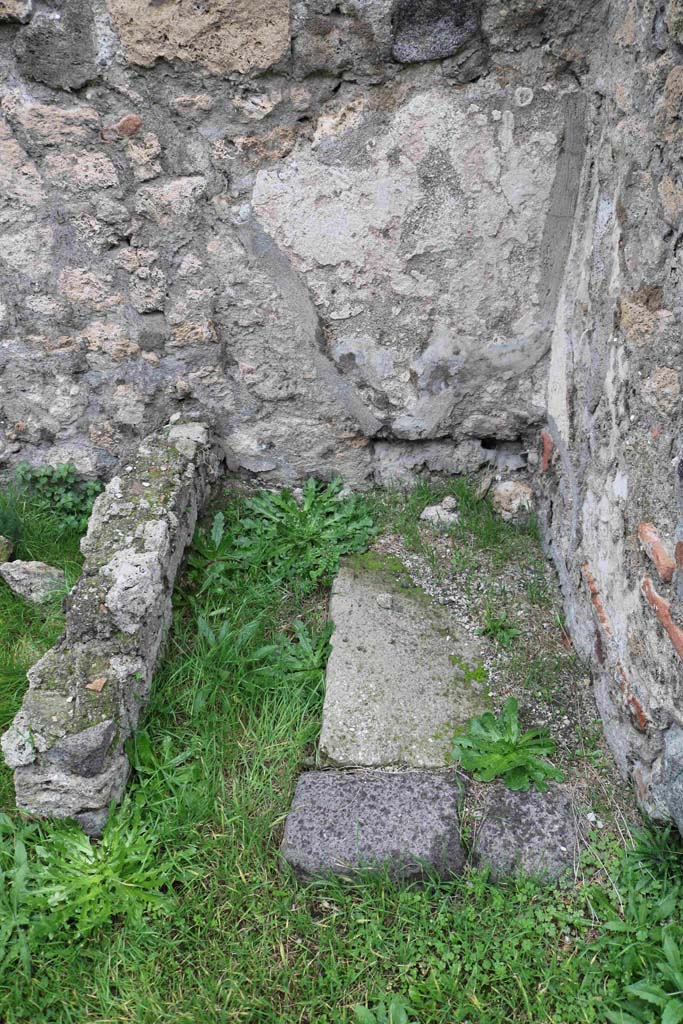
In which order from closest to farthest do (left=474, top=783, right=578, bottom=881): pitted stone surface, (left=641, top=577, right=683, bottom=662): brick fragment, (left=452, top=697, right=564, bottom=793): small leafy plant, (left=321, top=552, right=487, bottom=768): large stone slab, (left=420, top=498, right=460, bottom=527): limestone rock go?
(left=641, top=577, right=683, bottom=662): brick fragment
(left=474, top=783, right=578, bottom=881): pitted stone surface
(left=452, top=697, right=564, bottom=793): small leafy plant
(left=321, top=552, right=487, bottom=768): large stone slab
(left=420, top=498, right=460, bottom=527): limestone rock

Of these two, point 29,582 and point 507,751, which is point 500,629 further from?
point 29,582

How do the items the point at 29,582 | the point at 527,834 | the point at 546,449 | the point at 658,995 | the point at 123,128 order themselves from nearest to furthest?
the point at 658,995 → the point at 527,834 → the point at 123,128 → the point at 29,582 → the point at 546,449

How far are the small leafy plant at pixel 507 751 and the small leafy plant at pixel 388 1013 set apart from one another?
572 mm

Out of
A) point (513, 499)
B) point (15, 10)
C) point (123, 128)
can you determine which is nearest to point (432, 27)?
point (123, 128)

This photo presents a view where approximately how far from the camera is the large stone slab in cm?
209

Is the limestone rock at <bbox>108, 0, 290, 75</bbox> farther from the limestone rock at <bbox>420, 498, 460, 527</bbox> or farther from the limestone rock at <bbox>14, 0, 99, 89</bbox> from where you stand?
the limestone rock at <bbox>420, 498, 460, 527</bbox>

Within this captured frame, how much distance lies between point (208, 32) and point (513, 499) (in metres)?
1.88

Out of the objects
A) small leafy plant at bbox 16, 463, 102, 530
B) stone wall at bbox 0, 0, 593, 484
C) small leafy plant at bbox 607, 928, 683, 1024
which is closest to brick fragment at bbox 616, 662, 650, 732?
small leafy plant at bbox 607, 928, 683, 1024

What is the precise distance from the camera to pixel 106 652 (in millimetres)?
2070

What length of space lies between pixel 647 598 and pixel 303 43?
6.24ft

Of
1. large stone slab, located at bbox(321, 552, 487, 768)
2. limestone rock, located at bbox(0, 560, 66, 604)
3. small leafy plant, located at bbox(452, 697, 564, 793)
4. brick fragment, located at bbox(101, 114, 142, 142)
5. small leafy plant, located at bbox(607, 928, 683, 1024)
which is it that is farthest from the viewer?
limestone rock, located at bbox(0, 560, 66, 604)

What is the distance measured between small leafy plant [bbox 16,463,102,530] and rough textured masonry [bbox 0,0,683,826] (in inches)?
3.0

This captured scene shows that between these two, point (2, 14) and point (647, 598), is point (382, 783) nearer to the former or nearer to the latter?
point (647, 598)

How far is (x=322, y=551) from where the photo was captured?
2686 mm
